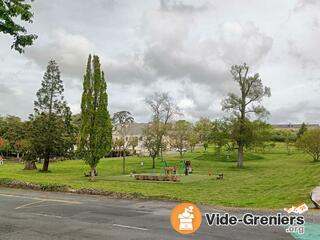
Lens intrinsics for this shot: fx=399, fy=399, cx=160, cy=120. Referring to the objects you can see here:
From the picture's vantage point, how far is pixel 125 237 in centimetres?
1158

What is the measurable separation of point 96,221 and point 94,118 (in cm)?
2276

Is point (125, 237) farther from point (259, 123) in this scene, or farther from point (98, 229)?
point (259, 123)

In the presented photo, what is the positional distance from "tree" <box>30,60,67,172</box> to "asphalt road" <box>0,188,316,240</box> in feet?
100

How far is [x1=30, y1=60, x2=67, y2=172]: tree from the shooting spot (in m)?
50.2

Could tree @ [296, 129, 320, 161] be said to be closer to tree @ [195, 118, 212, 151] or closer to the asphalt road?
tree @ [195, 118, 212, 151]

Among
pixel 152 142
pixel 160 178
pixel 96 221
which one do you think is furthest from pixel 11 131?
pixel 96 221

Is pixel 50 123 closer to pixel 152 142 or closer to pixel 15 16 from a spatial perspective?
pixel 152 142

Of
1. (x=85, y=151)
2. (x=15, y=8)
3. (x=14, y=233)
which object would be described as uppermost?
(x=15, y=8)

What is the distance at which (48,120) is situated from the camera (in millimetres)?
50750

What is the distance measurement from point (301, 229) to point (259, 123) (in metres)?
43.7

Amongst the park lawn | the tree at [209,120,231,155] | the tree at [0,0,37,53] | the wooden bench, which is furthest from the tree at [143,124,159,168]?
the tree at [0,0,37,53]

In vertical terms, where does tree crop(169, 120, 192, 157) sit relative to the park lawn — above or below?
above

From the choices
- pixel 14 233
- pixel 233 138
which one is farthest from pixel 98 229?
pixel 233 138

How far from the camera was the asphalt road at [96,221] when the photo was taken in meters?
11.7
